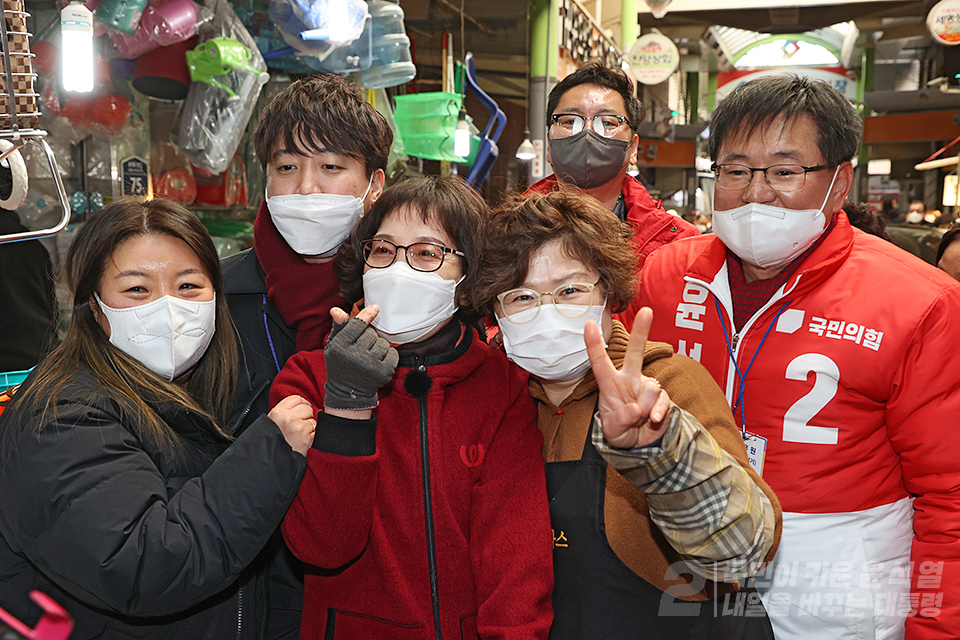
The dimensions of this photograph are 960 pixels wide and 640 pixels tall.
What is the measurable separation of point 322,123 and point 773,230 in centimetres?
130

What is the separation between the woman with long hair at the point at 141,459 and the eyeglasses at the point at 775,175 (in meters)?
1.25

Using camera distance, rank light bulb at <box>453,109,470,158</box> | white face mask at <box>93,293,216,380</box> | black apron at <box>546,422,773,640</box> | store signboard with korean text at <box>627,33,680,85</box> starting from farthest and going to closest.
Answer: store signboard with korean text at <box>627,33,680,85</box>, light bulb at <box>453,109,470,158</box>, white face mask at <box>93,293,216,380</box>, black apron at <box>546,422,773,640</box>

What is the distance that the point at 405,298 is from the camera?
5.70ft

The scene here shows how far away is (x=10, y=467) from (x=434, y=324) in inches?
36.2

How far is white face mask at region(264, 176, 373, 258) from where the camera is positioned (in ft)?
7.20

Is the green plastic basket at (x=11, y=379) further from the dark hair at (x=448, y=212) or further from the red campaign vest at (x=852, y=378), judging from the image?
the red campaign vest at (x=852, y=378)

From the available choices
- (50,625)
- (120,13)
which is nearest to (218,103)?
(120,13)

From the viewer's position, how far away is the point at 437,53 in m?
6.24

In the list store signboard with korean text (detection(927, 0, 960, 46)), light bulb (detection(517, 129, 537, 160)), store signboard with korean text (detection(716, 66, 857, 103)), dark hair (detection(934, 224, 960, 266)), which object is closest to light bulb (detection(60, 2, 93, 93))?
dark hair (detection(934, 224, 960, 266))

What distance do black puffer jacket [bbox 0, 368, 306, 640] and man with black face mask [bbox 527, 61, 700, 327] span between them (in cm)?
176

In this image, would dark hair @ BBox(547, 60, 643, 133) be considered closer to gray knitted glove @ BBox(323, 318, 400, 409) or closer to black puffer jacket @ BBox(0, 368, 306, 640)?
gray knitted glove @ BBox(323, 318, 400, 409)

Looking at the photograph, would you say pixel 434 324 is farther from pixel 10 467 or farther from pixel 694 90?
pixel 694 90

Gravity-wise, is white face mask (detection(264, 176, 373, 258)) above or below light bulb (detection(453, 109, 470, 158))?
below

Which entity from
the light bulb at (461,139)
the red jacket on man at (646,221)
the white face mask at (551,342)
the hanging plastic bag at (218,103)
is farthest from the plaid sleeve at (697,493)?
the light bulb at (461,139)
